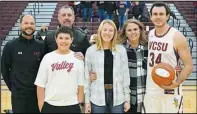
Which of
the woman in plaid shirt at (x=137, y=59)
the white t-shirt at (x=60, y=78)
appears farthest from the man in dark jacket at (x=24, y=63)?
the woman in plaid shirt at (x=137, y=59)

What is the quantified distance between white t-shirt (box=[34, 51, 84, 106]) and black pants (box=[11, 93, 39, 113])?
1.60 ft

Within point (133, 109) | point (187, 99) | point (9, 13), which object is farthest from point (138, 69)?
point (9, 13)

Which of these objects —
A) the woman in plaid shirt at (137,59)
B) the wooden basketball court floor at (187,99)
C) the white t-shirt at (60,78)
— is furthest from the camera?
the wooden basketball court floor at (187,99)

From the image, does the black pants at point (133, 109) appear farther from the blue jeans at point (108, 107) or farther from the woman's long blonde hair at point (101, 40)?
the woman's long blonde hair at point (101, 40)

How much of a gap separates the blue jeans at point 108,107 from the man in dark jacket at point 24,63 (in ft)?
2.30

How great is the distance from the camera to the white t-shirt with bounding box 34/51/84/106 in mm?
3293

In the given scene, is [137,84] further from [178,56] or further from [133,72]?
[178,56]

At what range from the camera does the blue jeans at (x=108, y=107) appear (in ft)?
11.4

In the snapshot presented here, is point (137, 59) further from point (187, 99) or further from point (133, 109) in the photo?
point (187, 99)

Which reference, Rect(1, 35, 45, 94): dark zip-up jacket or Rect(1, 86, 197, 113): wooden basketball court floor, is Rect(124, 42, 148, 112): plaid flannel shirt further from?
Rect(1, 86, 197, 113): wooden basketball court floor

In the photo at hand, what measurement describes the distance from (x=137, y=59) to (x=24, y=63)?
1.12 meters

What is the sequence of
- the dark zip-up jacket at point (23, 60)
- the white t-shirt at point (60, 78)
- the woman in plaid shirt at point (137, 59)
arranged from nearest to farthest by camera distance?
the white t-shirt at point (60, 78) → the woman in plaid shirt at point (137, 59) → the dark zip-up jacket at point (23, 60)

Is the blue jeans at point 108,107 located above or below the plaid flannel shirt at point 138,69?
below

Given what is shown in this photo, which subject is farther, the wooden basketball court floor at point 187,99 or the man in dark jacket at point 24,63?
the wooden basketball court floor at point 187,99
